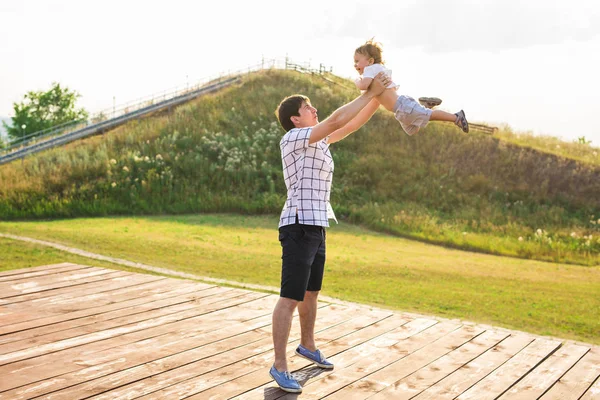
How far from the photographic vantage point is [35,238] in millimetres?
15406

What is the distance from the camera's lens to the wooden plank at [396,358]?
504 cm

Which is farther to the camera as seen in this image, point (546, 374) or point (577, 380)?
point (546, 374)

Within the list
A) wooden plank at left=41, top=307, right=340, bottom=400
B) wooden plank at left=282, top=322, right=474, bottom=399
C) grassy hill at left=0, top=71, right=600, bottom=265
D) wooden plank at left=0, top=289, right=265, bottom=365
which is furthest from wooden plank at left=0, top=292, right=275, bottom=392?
grassy hill at left=0, top=71, right=600, bottom=265

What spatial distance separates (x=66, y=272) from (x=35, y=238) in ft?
23.6

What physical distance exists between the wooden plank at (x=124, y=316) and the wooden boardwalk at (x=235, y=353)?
0.02 m

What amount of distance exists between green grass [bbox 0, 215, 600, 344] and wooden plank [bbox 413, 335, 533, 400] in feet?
10.4

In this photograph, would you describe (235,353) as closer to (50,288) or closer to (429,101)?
(429,101)

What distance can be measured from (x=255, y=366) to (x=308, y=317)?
0.59 meters

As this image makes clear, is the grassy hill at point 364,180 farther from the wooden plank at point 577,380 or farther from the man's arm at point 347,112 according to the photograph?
the man's arm at point 347,112

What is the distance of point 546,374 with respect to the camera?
538 cm

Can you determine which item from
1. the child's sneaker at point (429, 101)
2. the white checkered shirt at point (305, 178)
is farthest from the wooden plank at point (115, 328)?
the child's sneaker at point (429, 101)

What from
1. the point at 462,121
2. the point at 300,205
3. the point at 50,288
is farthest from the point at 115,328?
the point at 462,121

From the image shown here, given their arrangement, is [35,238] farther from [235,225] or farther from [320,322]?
[320,322]

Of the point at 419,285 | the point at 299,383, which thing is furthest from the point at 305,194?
the point at 419,285
